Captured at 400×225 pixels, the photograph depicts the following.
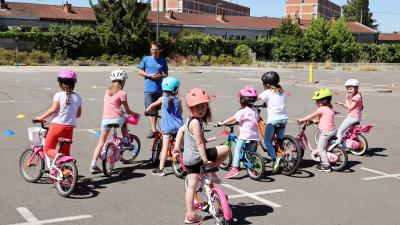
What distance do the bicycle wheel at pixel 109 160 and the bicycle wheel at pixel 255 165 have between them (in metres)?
1.88

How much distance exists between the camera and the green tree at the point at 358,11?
405ft

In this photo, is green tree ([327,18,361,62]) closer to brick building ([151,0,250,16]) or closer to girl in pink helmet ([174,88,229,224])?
brick building ([151,0,250,16])

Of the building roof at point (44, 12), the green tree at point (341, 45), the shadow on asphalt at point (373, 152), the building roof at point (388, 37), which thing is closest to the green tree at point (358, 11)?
the building roof at point (388, 37)

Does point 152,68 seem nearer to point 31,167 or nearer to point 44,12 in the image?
point 31,167

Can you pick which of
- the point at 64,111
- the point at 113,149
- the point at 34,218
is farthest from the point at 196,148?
the point at 113,149

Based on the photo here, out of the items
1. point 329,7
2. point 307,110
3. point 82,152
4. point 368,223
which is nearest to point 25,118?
point 82,152

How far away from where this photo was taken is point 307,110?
1622 cm

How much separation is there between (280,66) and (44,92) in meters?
41.1

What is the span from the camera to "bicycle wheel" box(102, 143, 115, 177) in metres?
7.25

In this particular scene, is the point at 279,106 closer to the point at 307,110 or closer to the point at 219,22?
the point at 307,110

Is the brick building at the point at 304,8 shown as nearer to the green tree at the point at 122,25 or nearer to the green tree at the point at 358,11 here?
the green tree at the point at 358,11

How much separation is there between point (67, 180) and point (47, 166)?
0.53 meters

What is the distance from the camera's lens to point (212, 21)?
8206 cm

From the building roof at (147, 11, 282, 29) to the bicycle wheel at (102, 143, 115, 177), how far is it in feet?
218
